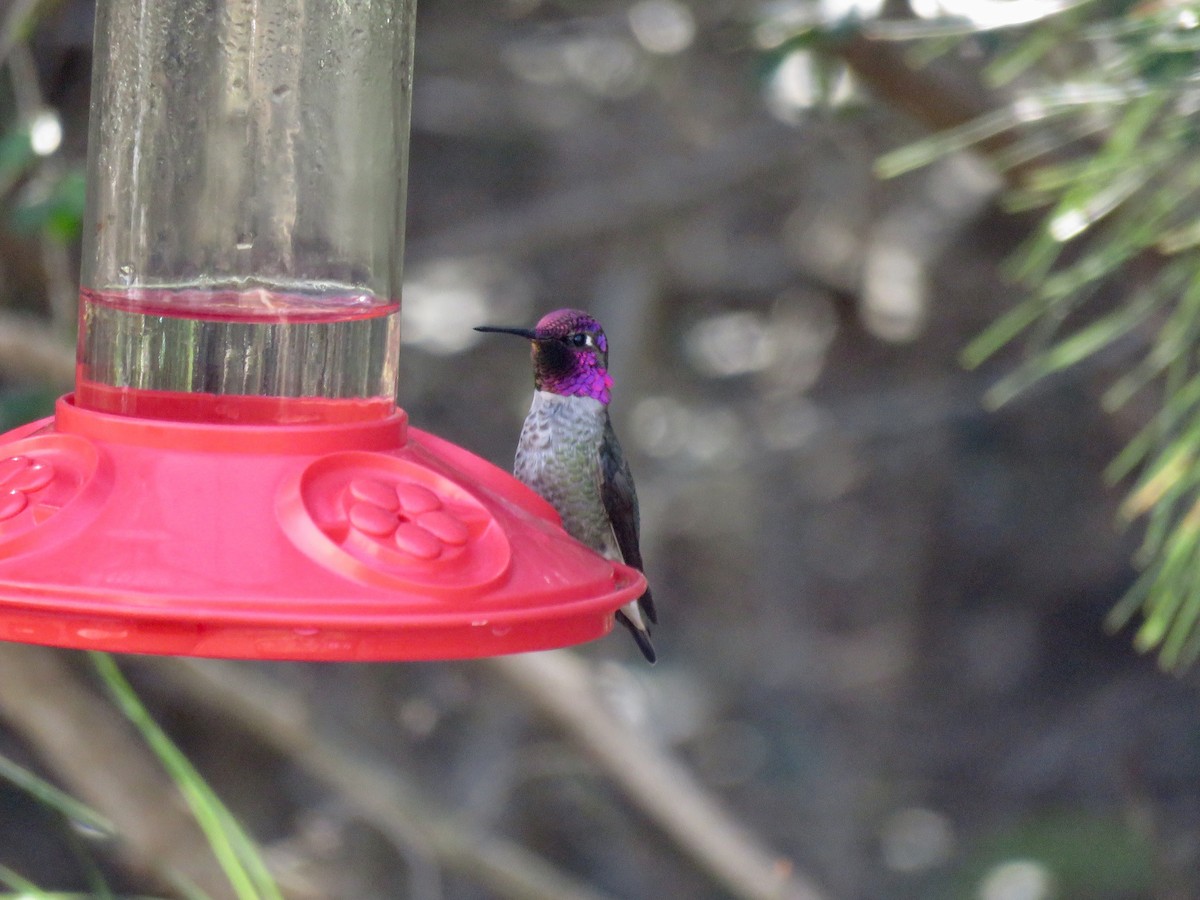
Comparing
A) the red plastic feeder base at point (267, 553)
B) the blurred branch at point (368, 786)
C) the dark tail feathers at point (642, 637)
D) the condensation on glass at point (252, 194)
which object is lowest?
the blurred branch at point (368, 786)

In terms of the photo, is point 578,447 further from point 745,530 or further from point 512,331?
point 745,530

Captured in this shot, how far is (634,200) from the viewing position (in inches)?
206

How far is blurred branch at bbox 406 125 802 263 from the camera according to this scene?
516 centimetres

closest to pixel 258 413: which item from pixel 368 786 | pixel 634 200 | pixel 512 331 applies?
pixel 512 331

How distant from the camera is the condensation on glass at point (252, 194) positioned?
2098mm

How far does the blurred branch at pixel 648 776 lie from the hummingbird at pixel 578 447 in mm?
1075

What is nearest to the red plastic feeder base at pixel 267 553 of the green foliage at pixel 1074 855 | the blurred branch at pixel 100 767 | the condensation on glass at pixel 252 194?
the condensation on glass at pixel 252 194

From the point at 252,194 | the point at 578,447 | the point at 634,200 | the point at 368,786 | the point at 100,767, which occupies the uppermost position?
the point at 252,194

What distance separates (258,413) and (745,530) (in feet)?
13.7

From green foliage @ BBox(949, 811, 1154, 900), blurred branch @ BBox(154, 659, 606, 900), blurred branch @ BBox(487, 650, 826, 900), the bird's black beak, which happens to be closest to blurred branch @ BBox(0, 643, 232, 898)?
blurred branch @ BBox(154, 659, 606, 900)

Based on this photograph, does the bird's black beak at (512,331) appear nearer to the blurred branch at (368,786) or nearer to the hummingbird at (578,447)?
the hummingbird at (578,447)

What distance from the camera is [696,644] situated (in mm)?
6457

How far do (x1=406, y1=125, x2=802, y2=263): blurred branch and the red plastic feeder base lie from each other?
3391 mm

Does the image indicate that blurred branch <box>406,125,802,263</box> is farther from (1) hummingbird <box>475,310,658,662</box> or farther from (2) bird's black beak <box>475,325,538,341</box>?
(2) bird's black beak <box>475,325,538,341</box>
